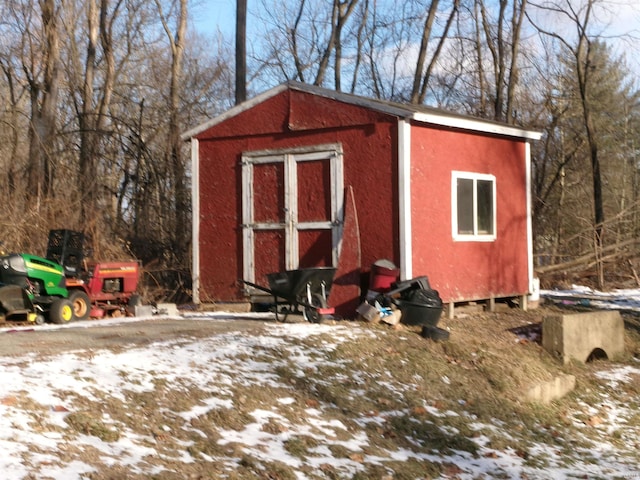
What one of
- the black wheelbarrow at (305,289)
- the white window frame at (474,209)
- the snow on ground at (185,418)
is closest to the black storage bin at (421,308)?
the black wheelbarrow at (305,289)

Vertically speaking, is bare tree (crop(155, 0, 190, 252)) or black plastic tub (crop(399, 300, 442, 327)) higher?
bare tree (crop(155, 0, 190, 252))

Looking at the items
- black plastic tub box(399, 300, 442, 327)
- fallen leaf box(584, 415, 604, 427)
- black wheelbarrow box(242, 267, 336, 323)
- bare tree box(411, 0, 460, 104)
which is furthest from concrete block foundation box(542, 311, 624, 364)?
bare tree box(411, 0, 460, 104)

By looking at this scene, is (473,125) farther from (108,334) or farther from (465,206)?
(108,334)

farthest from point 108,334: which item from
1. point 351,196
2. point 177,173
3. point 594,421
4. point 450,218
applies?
point 177,173

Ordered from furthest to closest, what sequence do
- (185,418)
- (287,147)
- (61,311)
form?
1. (287,147)
2. (61,311)
3. (185,418)

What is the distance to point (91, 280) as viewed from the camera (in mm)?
13391

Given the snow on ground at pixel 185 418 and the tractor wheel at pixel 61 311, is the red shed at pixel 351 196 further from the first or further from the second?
the snow on ground at pixel 185 418

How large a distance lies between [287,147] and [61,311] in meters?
4.45

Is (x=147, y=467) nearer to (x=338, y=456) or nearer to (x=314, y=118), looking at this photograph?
(x=338, y=456)

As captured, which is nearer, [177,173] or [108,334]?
[108,334]

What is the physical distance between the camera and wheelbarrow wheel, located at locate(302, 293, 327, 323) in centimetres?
1174

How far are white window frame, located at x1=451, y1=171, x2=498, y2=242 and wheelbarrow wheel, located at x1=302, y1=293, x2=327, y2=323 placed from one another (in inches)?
120

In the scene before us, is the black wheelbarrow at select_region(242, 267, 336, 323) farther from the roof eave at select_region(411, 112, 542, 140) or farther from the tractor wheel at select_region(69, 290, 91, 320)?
the roof eave at select_region(411, 112, 542, 140)

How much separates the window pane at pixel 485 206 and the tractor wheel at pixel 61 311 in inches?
270
